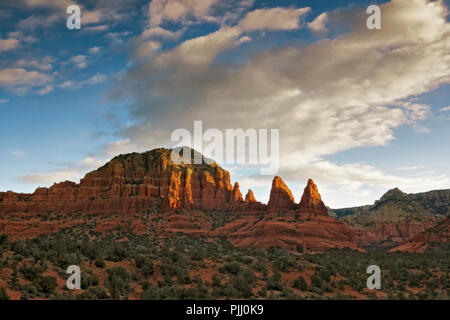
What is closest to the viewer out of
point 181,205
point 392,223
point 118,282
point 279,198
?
point 118,282

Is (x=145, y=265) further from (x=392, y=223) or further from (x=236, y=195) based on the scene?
(x=392, y=223)

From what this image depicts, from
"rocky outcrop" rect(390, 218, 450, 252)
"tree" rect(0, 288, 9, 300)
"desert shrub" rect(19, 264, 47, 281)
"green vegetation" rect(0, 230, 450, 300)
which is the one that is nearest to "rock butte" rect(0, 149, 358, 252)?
"rocky outcrop" rect(390, 218, 450, 252)

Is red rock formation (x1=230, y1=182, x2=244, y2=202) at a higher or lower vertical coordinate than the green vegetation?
higher

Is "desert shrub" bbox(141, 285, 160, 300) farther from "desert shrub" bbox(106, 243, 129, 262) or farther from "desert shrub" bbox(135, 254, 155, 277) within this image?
"desert shrub" bbox(106, 243, 129, 262)

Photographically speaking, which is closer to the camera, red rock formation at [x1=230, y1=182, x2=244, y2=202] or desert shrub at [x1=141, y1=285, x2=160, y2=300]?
desert shrub at [x1=141, y1=285, x2=160, y2=300]

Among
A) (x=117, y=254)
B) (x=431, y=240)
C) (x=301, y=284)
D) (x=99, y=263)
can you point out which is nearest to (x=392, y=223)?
(x=431, y=240)

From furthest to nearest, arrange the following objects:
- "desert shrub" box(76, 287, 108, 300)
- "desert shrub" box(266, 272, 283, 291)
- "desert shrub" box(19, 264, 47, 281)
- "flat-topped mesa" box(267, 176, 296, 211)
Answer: "flat-topped mesa" box(267, 176, 296, 211) < "desert shrub" box(266, 272, 283, 291) < "desert shrub" box(19, 264, 47, 281) < "desert shrub" box(76, 287, 108, 300)

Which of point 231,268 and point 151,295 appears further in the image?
point 231,268
